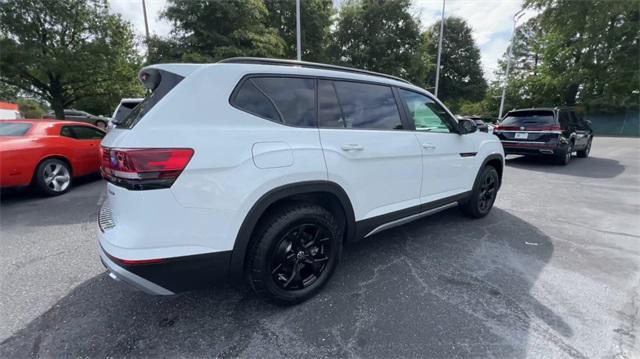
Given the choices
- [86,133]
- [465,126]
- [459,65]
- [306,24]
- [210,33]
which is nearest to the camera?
[465,126]

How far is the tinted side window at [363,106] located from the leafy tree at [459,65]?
3351cm

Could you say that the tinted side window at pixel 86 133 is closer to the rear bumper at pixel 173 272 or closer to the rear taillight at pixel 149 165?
the rear bumper at pixel 173 272

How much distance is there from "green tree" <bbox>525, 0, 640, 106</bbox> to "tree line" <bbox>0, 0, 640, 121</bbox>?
0.23 ft

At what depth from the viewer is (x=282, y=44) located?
12.8m

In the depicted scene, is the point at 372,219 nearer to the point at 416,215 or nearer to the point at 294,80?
the point at 416,215

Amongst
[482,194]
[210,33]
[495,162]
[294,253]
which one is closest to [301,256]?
[294,253]

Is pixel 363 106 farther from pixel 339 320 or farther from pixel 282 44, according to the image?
pixel 282 44

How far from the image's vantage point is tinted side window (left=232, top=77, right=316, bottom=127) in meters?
1.96

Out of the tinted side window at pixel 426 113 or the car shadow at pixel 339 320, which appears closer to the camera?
the car shadow at pixel 339 320

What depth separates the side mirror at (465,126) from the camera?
11.4 feet

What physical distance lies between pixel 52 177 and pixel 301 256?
5641 millimetres

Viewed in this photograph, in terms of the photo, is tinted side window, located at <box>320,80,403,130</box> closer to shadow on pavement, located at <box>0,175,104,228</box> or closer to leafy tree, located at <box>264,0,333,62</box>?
shadow on pavement, located at <box>0,175,104,228</box>

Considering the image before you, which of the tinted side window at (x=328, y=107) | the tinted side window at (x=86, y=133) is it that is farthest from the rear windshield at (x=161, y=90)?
the tinted side window at (x=86, y=133)

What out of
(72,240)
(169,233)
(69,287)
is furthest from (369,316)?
(72,240)
